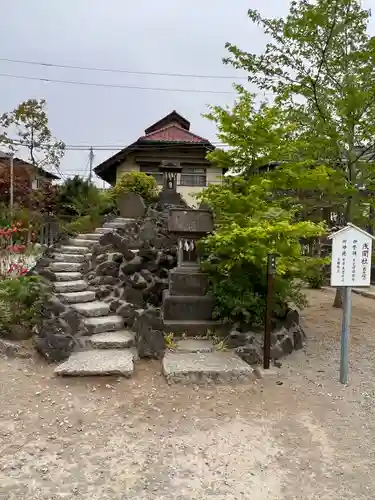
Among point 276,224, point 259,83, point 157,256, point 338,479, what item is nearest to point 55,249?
point 157,256

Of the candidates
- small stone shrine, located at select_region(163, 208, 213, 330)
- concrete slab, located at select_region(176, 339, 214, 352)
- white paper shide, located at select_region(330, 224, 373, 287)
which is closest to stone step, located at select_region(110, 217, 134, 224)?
small stone shrine, located at select_region(163, 208, 213, 330)

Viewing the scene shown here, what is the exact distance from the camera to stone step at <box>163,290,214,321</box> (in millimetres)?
5973

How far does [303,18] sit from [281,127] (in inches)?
113

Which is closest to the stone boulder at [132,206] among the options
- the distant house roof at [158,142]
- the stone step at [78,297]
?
the stone step at [78,297]

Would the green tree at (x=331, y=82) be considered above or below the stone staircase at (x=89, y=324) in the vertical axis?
above

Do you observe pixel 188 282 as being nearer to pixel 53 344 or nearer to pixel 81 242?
pixel 53 344

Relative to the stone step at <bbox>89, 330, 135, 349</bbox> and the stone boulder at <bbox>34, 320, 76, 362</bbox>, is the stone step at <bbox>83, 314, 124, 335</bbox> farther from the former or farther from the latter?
the stone boulder at <bbox>34, 320, 76, 362</bbox>

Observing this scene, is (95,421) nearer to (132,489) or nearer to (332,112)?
(132,489)

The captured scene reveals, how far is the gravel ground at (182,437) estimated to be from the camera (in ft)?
9.17

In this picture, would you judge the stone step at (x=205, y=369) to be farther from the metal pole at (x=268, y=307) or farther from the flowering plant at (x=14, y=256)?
the flowering plant at (x=14, y=256)

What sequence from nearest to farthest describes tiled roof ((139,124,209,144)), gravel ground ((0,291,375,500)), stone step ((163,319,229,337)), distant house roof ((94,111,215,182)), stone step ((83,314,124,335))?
1. gravel ground ((0,291,375,500))
2. stone step ((83,314,124,335))
3. stone step ((163,319,229,337))
4. distant house roof ((94,111,215,182))
5. tiled roof ((139,124,209,144))

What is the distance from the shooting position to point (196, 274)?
6.18 meters

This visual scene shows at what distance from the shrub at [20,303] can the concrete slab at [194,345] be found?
1.99 metres

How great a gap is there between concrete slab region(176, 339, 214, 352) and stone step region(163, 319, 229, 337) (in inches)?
6.6
